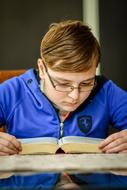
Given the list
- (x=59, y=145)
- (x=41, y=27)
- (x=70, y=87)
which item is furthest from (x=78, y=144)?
(x=41, y=27)

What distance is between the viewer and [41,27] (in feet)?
10.6

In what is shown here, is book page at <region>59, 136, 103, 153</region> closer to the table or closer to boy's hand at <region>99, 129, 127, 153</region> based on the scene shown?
boy's hand at <region>99, 129, 127, 153</region>

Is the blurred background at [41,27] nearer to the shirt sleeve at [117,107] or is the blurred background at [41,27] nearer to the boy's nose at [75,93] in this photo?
the shirt sleeve at [117,107]

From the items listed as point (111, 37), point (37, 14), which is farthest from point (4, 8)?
point (111, 37)

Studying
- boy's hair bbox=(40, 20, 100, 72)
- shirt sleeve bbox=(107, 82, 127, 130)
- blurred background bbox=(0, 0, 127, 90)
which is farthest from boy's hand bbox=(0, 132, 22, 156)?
blurred background bbox=(0, 0, 127, 90)

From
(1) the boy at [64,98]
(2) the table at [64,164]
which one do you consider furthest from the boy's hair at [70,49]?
(2) the table at [64,164]

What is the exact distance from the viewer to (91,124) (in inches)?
45.5

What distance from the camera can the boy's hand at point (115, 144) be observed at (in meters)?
0.91

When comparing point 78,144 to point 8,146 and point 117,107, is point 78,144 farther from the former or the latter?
Answer: point 117,107

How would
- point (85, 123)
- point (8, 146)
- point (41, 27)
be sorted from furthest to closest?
1. point (41, 27)
2. point (85, 123)
3. point (8, 146)

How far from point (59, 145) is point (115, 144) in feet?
0.46

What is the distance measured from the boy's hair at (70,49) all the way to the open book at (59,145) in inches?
7.3

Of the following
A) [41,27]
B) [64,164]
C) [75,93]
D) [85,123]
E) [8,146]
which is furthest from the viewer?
[41,27]

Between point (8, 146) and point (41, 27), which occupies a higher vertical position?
point (8, 146)
